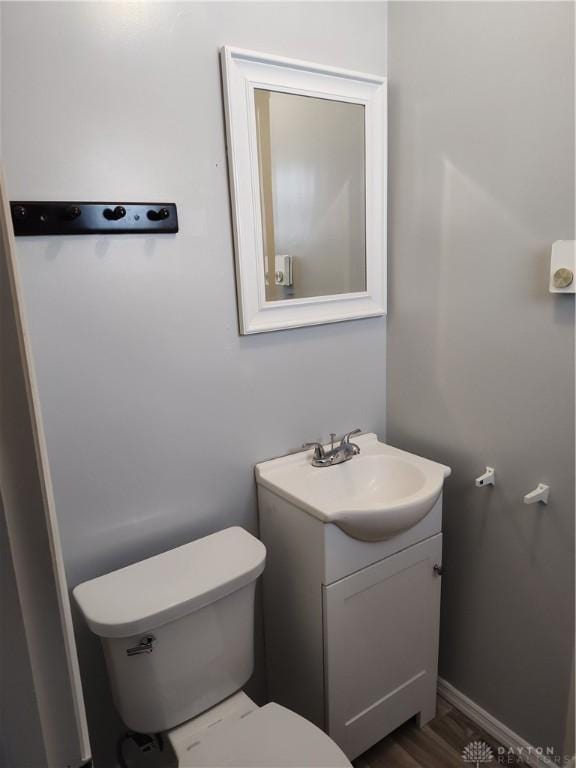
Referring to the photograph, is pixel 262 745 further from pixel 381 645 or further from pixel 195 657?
pixel 381 645

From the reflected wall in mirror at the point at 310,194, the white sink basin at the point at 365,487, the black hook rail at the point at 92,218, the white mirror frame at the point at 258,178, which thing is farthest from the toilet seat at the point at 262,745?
the black hook rail at the point at 92,218

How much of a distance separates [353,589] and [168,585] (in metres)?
0.50

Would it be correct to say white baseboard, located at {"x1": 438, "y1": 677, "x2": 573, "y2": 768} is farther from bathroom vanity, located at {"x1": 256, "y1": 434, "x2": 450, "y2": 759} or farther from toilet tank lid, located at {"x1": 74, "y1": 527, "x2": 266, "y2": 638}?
toilet tank lid, located at {"x1": 74, "y1": 527, "x2": 266, "y2": 638}

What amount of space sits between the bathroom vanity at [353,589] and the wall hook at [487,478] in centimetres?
9

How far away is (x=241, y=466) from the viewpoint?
1.60m

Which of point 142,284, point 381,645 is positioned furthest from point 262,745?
point 142,284

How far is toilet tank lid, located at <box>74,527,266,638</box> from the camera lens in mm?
1160

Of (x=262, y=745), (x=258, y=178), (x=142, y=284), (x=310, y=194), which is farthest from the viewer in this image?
(x=310, y=194)

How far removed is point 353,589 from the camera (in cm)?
141

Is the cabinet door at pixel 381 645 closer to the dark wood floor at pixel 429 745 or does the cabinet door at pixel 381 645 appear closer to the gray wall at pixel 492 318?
the dark wood floor at pixel 429 745

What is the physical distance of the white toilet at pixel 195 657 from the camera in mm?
1172

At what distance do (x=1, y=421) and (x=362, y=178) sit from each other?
4.96 feet

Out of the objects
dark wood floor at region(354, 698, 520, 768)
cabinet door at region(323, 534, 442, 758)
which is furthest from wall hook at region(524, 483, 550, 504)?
dark wood floor at region(354, 698, 520, 768)

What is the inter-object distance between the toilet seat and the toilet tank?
99mm
